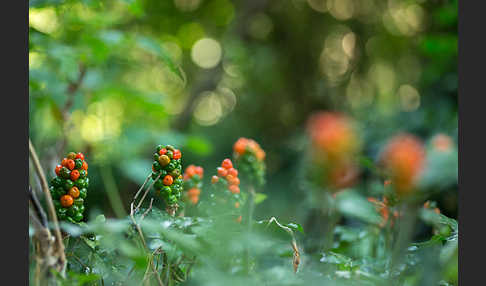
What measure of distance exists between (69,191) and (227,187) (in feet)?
0.88

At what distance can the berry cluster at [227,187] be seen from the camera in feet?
2.54

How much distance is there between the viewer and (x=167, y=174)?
70 centimetres

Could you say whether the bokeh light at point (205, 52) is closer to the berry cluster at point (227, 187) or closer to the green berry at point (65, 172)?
the berry cluster at point (227, 187)

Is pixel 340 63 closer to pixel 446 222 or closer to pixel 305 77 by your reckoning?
pixel 305 77

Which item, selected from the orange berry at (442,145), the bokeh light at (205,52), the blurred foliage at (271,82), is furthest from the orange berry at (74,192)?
the bokeh light at (205,52)

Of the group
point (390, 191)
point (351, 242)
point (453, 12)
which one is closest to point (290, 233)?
point (390, 191)

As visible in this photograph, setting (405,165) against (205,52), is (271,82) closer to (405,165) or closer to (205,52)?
(205,52)

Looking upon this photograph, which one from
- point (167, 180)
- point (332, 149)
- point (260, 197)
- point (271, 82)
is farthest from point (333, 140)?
point (271, 82)

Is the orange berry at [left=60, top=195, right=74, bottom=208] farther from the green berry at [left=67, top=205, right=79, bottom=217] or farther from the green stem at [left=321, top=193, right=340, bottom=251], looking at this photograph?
the green stem at [left=321, top=193, right=340, bottom=251]

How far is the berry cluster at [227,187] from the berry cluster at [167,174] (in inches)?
3.6

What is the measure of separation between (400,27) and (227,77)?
6.32 feet

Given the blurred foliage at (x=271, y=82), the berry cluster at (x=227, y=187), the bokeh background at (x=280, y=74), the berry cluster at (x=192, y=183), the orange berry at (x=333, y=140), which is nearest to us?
the orange berry at (x=333, y=140)

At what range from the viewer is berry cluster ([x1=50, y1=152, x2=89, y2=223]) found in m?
0.65

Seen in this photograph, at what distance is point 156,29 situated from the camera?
4102 mm
